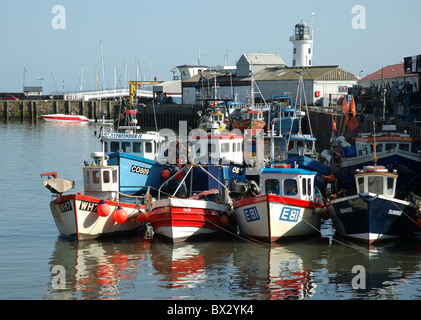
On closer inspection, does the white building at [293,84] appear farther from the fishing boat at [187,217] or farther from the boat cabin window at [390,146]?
the fishing boat at [187,217]

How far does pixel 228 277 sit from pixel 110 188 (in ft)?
20.9

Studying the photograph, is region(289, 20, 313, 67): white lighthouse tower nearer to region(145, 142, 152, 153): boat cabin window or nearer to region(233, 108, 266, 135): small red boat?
region(233, 108, 266, 135): small red boat

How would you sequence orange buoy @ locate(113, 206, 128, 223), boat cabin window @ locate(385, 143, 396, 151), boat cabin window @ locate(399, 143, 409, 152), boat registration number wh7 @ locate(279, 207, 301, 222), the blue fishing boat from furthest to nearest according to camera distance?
1. the blue fishing boat
2. boat cabin window @ locate(385, 143, 396, 151)
3. boat cabin window @ locate(399, 143, 409, 152)
4. orange buoy @ locate(113, 206, 128, 223)
5. boat registration number wh7 @ locate(279, 207, 301, 222)

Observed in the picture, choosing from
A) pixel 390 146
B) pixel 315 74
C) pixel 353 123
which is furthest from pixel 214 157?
pixel 315 74

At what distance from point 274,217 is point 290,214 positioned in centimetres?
68

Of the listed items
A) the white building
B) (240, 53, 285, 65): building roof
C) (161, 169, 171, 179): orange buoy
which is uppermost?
(240, 53, 285, 65): building roof

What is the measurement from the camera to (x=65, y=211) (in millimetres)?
18844

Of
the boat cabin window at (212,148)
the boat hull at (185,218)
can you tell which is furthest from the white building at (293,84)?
the boat hull at (185,218)

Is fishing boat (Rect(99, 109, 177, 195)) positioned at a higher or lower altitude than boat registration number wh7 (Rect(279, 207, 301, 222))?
higher

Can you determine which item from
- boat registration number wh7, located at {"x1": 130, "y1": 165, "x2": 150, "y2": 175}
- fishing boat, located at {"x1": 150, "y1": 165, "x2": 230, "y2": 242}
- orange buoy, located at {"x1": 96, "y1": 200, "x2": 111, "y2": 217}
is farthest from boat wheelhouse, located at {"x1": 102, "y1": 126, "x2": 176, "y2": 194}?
orange buoy, located at {"x1": 96, "y1": 200, "x2": 111, "y2": 217}

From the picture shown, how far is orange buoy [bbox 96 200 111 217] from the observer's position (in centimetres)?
1870

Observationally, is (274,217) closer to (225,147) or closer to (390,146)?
(225,147)

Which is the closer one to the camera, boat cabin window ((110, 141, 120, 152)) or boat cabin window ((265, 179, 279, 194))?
boat cabin window ((265, 179, 279, 194))

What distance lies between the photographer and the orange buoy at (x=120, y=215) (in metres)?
19.2
